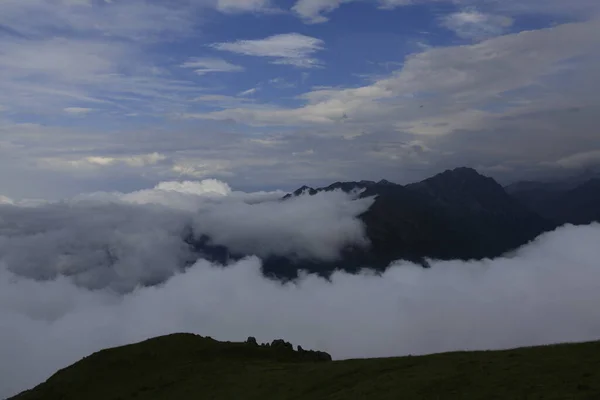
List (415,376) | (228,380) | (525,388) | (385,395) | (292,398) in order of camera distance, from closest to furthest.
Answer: (525,388), (385,395), (415,376), (292,398), (228,380)

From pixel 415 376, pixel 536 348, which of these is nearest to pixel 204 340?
pixel 415 376

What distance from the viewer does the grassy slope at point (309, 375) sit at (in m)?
42.1

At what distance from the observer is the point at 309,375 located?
217 ft

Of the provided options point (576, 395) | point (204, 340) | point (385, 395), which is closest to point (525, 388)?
point (576, 395)

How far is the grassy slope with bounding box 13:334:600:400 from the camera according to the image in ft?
138

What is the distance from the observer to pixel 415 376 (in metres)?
52.1

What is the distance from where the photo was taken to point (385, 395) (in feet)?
157

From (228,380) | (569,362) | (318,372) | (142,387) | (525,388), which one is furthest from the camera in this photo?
(142,387)

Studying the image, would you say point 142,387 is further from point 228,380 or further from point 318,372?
point 318,372

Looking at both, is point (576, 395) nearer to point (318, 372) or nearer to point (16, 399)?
point (318, 372)

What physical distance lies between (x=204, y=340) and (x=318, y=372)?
159ft

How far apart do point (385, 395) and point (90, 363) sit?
75.0 m

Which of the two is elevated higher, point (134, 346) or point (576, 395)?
point (134, 346)

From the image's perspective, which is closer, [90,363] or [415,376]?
[415,376]
